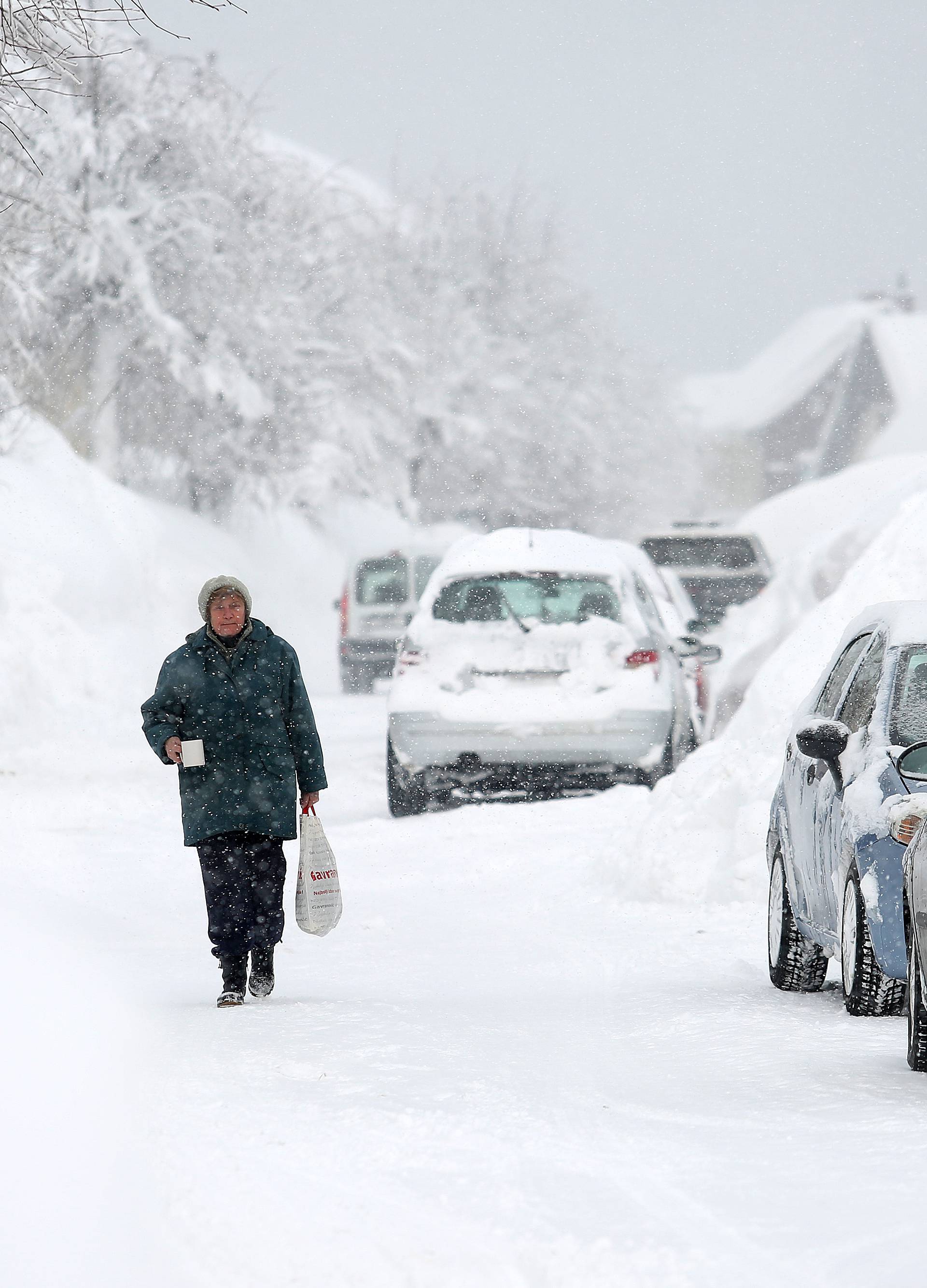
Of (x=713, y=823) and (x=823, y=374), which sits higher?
(x=823, y=374)

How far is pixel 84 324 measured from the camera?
107 feet

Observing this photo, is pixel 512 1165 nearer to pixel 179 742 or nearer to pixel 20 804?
pixel 179 742

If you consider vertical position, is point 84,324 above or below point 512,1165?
above

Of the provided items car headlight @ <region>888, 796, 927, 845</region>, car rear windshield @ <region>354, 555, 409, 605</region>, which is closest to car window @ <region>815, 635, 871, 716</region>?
car headlight @ <region>888, 796, 927, 845</region>

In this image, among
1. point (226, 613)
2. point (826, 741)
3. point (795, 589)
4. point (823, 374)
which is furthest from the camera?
point (823, 374)

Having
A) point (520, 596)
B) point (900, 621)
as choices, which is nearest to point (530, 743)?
point (520, 596)

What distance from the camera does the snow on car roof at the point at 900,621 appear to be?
21.7ft

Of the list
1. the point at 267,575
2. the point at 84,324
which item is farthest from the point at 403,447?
the point at 84,324

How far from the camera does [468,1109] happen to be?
490cm

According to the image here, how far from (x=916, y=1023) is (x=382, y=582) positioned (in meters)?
20.8

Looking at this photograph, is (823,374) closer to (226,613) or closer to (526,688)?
(526,688)

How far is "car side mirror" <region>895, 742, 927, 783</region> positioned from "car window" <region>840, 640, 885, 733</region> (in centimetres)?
136

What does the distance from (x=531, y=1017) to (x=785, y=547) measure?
35326mm

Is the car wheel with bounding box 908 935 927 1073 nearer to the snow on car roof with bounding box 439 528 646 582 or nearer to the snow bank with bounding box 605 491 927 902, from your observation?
the snow bank with bounding box 605 491 927 902
